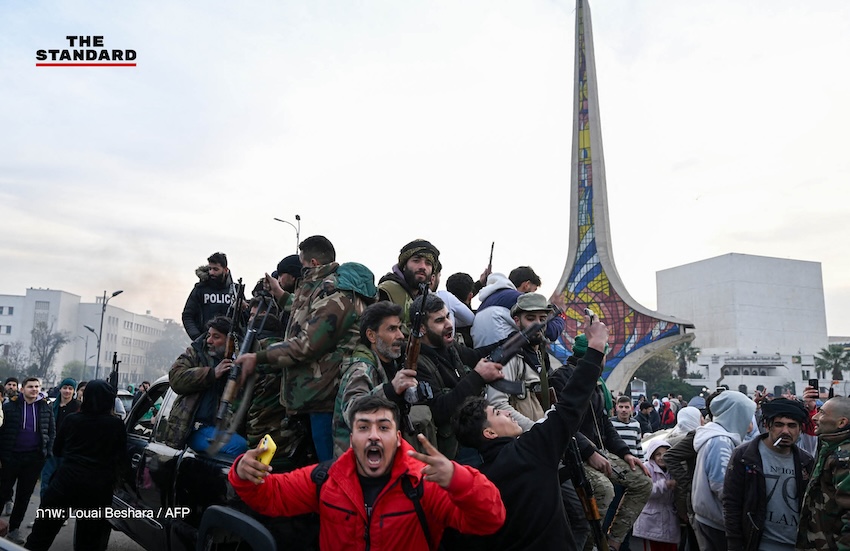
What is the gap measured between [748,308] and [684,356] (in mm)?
14344

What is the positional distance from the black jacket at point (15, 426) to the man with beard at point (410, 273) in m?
5.51

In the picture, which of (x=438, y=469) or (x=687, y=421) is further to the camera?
(x=687, y=421)

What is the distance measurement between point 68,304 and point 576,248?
9301 cm

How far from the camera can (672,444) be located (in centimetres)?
593

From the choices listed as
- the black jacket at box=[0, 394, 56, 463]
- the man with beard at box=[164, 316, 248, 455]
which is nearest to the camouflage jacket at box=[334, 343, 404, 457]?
the man with beard at box=[164, 316, 248, 455]

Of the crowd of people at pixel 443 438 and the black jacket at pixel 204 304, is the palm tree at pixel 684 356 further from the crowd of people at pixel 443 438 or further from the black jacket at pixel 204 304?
the black jacket at pixel 204 304

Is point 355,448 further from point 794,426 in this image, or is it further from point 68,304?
point 68,304

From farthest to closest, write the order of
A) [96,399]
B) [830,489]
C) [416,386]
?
[96,399]
[830,489]
[416,386]

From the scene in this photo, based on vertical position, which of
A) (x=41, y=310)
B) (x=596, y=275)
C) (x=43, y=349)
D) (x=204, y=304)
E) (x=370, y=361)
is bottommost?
(x=370, y=361)

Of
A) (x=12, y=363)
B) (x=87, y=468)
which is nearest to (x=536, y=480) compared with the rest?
(x=87, y=468)

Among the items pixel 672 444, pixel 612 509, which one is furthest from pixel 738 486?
pixel 672 444

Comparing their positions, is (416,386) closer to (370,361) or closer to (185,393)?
(370,361)

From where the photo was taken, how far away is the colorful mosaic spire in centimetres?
3459

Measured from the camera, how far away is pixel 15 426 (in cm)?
751
